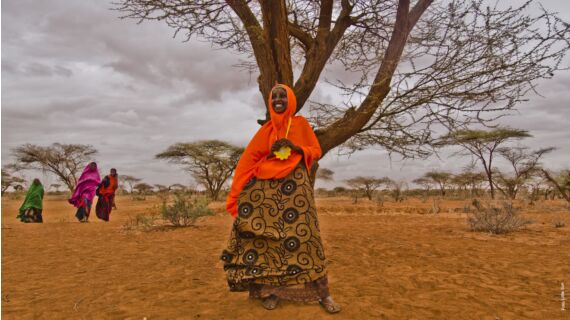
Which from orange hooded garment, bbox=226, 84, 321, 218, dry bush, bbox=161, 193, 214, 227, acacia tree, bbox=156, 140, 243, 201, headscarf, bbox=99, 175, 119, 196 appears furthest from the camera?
acacia tree, bbox=156, 140, 243, 201

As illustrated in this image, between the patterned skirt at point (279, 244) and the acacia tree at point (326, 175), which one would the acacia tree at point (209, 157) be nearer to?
the acacia tree at point (326, 175)

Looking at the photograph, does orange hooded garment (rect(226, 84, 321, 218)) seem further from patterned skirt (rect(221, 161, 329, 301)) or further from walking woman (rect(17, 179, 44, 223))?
walking woman (rect(17, 179, 44, 223))

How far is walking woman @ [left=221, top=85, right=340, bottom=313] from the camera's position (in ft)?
10.4

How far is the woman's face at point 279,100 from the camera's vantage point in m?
3.35

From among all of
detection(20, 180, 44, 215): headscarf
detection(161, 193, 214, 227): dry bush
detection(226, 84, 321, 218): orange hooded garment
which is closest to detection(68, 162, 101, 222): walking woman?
detection(20, 180, 44, 215): headscarf

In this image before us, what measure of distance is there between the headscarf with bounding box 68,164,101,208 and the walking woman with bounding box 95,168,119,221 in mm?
194

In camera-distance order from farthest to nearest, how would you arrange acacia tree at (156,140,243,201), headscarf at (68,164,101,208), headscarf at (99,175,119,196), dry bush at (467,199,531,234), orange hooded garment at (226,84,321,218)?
1. acacia tree at (156,140,243,201)
2. headscarf at (99,175,119,196)
3. headscarf at (68,164,101,208)
4. dry bush at (467,199,531,234)
5. orange hooded garment at (226,84,321,218)

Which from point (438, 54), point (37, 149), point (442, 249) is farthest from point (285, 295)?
point (37, 149)

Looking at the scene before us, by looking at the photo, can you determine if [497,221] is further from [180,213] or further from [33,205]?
[33,205]

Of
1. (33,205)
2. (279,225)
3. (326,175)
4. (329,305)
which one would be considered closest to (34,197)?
(33,205)

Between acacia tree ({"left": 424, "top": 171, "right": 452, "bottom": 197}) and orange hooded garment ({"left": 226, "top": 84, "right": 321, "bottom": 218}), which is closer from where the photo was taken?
orange hooded garment ({"left": 226, "top": 84, "right": 321, "bottom": 218})

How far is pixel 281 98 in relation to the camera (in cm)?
335

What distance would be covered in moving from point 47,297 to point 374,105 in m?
3.97

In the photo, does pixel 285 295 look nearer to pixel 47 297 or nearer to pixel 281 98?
pixel 281 98
